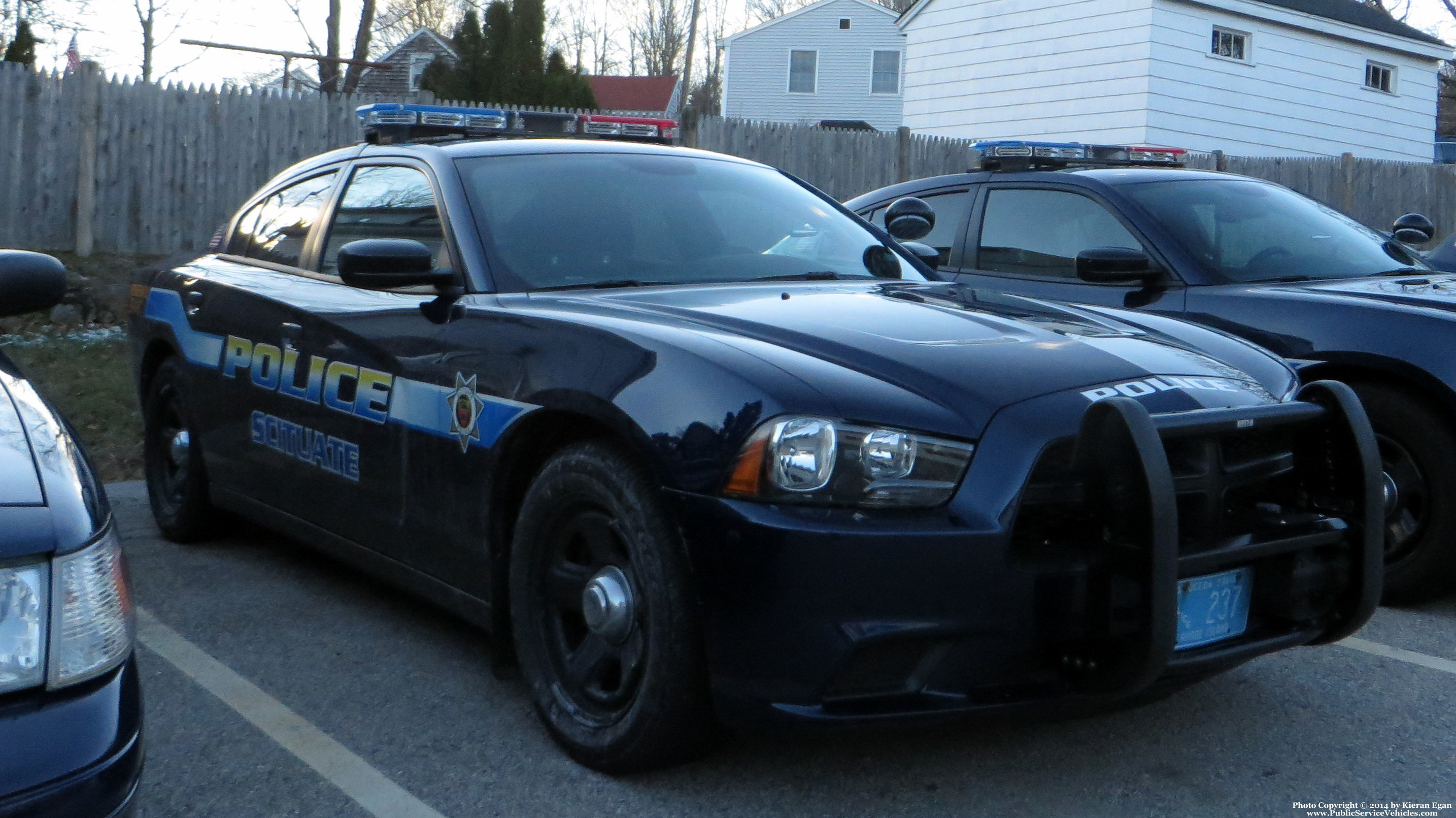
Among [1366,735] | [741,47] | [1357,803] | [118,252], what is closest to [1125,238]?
[1366,735]

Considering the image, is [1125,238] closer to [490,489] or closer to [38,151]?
[490,489]

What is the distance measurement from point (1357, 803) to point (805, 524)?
55.8 inches

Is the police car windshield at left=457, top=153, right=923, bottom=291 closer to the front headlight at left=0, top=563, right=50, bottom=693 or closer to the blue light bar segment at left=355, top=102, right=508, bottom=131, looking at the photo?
the blue light bar segment at left=355, top=102, right=508, bottom=131

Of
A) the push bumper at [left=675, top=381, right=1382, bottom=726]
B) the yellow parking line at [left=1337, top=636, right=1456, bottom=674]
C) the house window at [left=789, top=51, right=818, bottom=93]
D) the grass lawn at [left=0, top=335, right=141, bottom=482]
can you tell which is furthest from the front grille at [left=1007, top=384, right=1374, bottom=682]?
the house window at [left=789, top=51, right=818, bottom=93]

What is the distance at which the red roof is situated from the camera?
45531mm

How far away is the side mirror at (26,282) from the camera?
9.74ft

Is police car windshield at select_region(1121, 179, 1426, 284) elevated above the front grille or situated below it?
above

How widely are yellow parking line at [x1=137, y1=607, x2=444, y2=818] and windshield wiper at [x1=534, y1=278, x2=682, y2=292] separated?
1.27 m

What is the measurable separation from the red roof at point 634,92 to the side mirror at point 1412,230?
39.0 meters

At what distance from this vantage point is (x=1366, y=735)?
350 cm

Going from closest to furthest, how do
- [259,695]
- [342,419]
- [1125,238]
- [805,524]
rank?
1. [805,524]
2. [259,695]
3. [342,419]
4. [1125,238]

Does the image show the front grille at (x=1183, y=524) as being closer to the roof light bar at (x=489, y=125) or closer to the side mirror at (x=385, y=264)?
the side mirror at (x=385, y=264)

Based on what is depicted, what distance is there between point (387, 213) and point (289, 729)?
5.42ft

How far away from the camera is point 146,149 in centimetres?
1262
